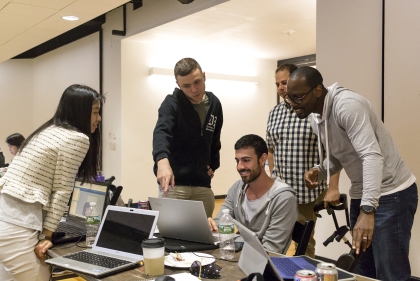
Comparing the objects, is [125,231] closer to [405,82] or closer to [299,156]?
[299,156]

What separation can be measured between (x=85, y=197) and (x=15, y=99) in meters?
7.78

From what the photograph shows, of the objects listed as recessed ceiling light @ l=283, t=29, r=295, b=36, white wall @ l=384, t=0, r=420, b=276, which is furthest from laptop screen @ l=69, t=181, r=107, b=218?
recessed ceiling light @ l=283, t=29, r=295, b=36

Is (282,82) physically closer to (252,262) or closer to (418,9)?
(418,9)

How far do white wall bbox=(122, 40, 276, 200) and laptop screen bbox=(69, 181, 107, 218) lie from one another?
4.05m

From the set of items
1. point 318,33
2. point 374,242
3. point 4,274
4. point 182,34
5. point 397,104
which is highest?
point 182,34

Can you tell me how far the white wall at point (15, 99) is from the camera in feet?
30.3

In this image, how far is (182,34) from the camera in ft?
20.9

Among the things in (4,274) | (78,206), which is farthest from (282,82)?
(4,274)

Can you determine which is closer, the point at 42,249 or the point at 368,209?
the point at 368,209

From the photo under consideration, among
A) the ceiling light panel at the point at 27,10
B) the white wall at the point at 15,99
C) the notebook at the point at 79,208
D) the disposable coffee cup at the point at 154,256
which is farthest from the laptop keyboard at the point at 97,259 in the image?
the white wall at the point at 15,99

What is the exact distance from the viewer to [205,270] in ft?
5.11

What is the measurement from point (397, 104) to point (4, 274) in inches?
104

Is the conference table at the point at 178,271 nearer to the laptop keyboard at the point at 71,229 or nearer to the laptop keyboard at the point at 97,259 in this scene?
the laptop keyboard at the point at 97,259

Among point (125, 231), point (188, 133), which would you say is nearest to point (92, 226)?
point (125, 231)
